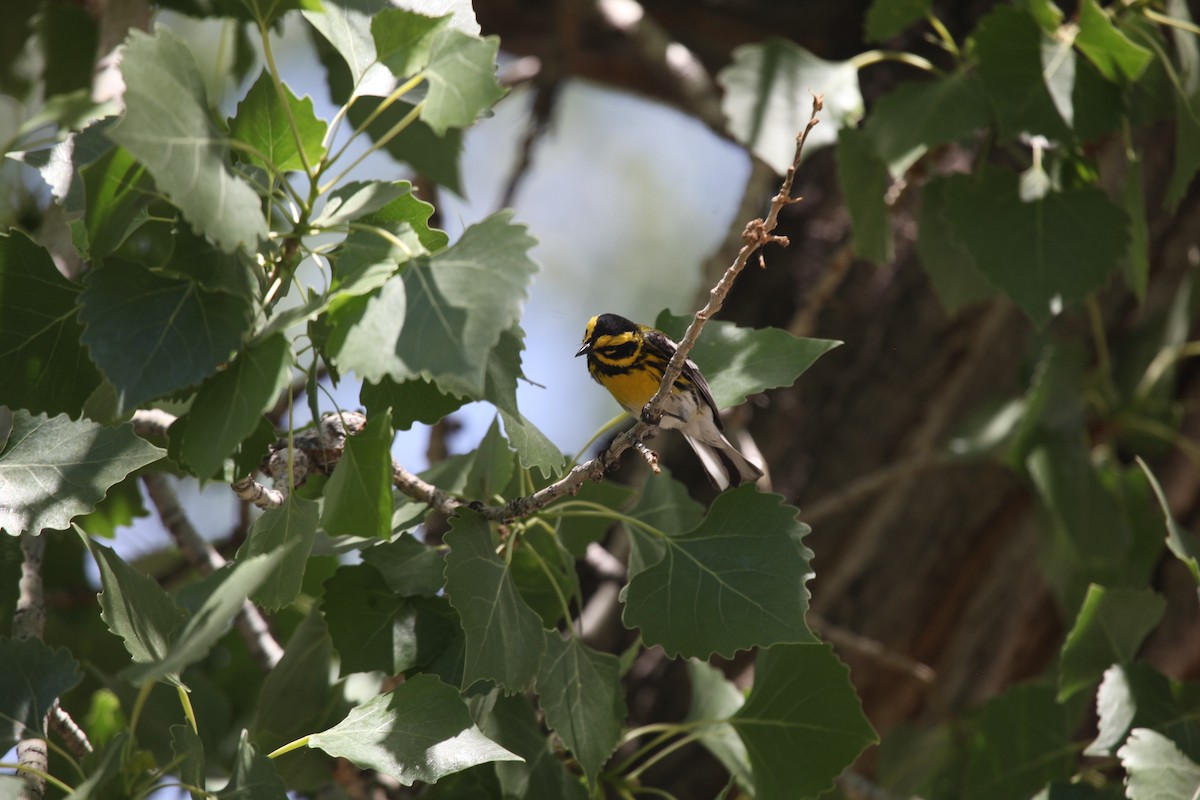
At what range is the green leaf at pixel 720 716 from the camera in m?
2.15

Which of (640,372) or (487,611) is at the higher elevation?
(487,611)

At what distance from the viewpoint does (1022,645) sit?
142 inches

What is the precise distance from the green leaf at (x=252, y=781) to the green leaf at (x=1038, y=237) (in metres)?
1.94

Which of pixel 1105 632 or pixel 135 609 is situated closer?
pixel 135 609

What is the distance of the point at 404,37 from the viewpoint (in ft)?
5.14

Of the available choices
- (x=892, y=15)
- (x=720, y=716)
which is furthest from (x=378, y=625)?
(x=892, y=15)

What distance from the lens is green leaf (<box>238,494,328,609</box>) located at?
1.60 meters

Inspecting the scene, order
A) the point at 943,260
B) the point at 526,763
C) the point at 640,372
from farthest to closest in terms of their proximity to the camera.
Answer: the point at 943,260 → the point at 640,372 → the point at 526,763

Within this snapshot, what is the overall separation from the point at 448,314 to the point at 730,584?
712 mm

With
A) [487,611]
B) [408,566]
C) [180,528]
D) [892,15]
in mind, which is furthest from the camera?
[892,15]

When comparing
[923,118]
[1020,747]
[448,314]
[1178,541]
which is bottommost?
[1020,747]

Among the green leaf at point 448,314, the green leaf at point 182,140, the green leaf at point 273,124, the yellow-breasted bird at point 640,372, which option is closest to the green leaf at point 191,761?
the green leaf at point 448,314

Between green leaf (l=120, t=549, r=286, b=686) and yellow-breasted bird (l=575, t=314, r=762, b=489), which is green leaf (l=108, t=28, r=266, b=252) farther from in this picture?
yellow-breasted bird (l=575, t=314, r=762, b=489)

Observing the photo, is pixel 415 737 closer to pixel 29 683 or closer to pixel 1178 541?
pixel 29 683
